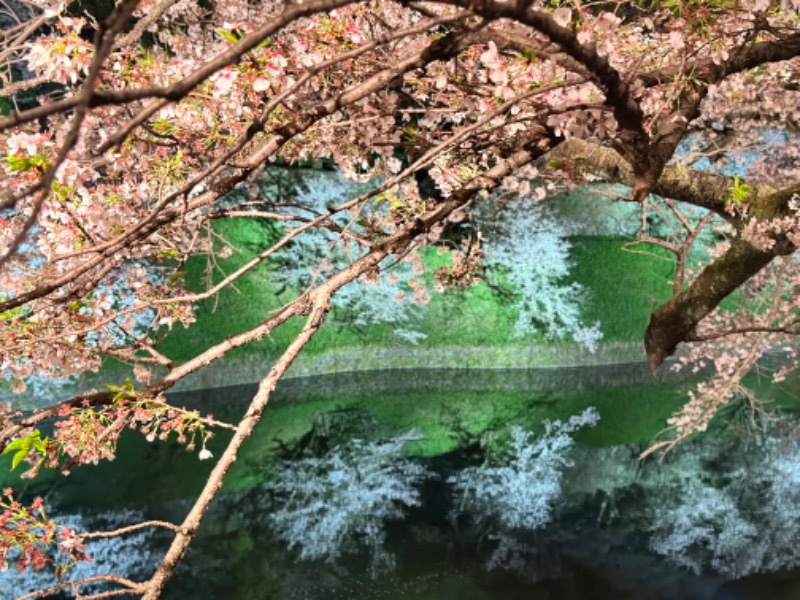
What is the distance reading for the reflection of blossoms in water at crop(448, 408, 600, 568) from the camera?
6.68 metres

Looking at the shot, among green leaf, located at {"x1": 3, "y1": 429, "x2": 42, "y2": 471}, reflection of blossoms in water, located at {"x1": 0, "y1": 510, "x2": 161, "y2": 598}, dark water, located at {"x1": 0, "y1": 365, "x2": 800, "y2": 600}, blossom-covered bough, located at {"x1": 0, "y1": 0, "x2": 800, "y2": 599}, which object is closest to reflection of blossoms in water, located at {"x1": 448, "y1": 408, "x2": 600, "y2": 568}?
dark water, located at {"x1": 0, "y1": 365, "x2": 800, "y2": 600}

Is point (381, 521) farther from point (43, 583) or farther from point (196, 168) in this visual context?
point (196, 168)

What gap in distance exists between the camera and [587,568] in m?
5.95

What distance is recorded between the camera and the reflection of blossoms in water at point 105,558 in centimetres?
580

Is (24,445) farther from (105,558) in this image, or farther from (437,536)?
(437,536)

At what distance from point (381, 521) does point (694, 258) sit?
8.73 metres

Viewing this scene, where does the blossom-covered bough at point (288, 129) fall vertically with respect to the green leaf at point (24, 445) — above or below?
above

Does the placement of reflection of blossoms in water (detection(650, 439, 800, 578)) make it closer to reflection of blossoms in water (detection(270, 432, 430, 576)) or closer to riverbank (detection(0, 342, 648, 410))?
reflection of blossoms in water (detection(270, 432, 430, 576))

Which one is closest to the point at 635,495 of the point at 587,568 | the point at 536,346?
the point at 587,568

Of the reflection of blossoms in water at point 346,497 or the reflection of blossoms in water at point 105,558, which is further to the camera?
the reflection of blossoms in water at point 346,497

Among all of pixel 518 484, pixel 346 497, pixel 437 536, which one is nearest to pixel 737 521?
pixel 518 484

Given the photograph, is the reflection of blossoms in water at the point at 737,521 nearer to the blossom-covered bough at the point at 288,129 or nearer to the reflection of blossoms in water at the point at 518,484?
the reflection of blossoms in water at the point at 518,484

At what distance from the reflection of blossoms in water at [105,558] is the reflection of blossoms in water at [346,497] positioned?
50.6 inches

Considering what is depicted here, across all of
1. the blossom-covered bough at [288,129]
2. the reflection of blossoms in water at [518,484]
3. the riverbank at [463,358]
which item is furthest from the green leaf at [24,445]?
the riverbank at [463,358]
